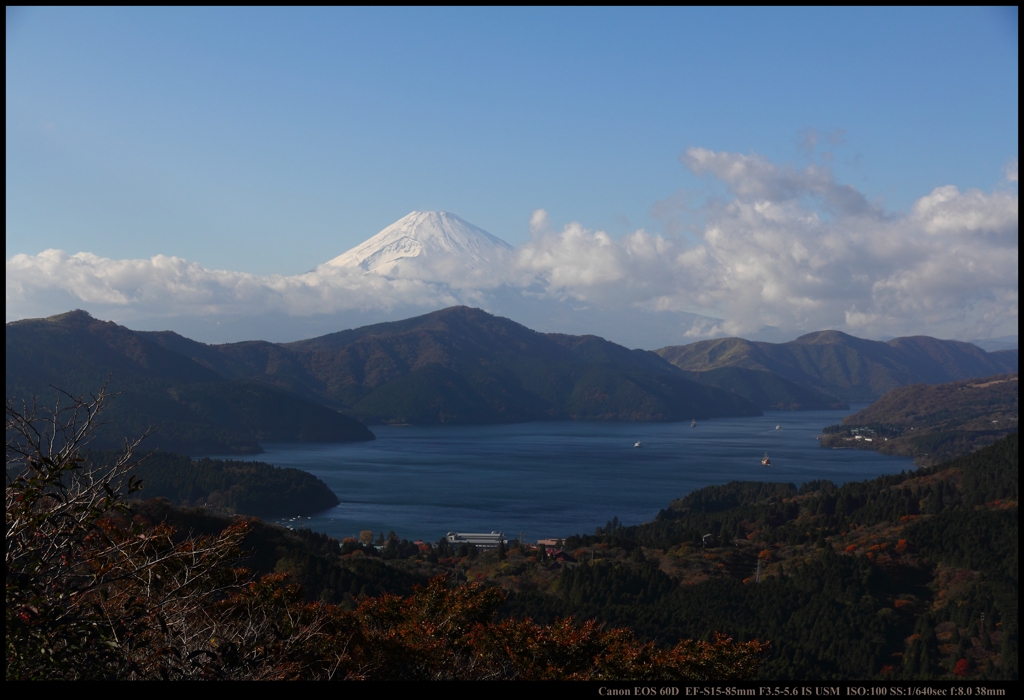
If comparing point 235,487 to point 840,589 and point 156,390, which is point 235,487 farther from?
point 156,390

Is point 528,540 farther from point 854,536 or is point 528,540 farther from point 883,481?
point 883,481

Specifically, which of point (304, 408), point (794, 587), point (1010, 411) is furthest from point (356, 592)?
point (1010, 411)

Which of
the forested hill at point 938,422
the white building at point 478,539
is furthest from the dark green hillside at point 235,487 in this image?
the forested hill at point 938,422

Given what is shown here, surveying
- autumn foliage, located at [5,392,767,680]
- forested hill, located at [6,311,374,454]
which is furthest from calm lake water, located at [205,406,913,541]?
autumn foliage, located at [5,392,767,680]

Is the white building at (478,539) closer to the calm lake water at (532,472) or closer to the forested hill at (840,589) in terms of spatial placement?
the calm lake water at (532,472)

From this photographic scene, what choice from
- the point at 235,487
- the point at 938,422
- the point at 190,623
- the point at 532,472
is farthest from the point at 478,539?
the point at 938,422

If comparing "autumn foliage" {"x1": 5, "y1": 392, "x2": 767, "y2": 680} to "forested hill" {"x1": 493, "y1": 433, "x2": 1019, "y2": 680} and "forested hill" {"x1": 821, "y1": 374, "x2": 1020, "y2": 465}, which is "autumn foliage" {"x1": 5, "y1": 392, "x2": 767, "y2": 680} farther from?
"forested hill" {"x1": 821, "y1": 374, "x2": 1020, "y2": 465}
